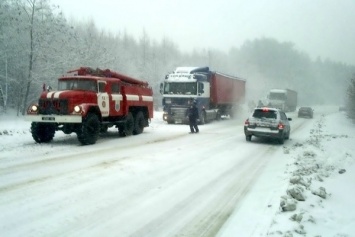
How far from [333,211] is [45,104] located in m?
11.0

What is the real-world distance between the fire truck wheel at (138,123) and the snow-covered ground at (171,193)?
571 centimetres

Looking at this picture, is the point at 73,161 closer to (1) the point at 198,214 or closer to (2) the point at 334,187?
(1) the point at 198,214

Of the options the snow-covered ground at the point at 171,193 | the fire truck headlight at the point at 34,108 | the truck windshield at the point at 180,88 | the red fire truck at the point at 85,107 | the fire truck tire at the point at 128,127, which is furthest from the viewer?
the truck windshield at the point at 180,88

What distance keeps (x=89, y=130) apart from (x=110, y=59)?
31.2m

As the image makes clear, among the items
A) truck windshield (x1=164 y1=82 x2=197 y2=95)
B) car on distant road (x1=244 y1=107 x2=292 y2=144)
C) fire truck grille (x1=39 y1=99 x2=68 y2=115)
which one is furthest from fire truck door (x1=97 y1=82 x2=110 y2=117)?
truck windshield (x1=164 y1=82 x2=197 y2=95)

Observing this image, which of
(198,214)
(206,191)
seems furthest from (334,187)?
(198,214)

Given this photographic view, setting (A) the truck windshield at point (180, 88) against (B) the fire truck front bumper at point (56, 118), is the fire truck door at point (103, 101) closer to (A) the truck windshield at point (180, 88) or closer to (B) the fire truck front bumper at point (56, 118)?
(B) the fire truck front bumper at point (56, 118)

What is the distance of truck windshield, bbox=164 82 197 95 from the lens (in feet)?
85.2

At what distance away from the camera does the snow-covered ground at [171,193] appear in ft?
17.6

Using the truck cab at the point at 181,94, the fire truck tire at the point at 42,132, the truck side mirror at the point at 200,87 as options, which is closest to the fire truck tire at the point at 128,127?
the fire truck tire at the point at 42,132

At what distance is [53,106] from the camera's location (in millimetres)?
13672

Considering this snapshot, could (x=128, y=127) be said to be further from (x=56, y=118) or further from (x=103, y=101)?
(x=56, y=118)

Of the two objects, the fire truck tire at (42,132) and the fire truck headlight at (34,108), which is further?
the fire truck tire at (42,132)

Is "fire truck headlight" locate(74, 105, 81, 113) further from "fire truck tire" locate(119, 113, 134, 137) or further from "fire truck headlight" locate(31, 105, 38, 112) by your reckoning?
"fire truck tire" locate(119, 113, 134, 137)
